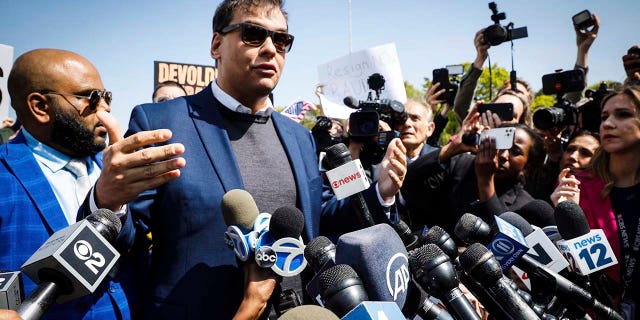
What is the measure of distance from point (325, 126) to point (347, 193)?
288 centimetres

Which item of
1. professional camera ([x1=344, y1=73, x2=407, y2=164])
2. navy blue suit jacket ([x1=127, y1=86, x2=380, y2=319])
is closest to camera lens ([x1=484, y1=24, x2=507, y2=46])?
professional camera ([x1=344, y1=73, x2=407, y2=164])

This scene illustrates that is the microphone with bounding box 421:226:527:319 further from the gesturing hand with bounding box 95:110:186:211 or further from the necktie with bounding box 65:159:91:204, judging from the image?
the necktie with bounding box 65:159:91:204

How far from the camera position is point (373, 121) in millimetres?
3402

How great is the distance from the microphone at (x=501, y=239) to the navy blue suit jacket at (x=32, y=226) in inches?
51.1

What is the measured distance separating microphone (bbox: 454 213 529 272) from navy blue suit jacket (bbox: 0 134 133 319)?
1297 mm

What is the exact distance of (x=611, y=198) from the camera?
293 cm

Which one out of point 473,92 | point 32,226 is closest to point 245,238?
point 32,226

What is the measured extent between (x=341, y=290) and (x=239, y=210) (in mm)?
579

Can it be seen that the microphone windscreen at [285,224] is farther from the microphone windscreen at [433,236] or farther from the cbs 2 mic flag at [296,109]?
the cbs 2 mic flag at [296,109]

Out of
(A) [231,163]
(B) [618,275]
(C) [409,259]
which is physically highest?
(A) [231,163]

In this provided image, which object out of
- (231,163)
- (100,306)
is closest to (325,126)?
(231,163)

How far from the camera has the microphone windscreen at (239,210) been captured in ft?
5.20

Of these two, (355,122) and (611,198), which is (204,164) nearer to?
(355,122)

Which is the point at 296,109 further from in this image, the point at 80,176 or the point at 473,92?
the point at 80,176
